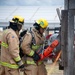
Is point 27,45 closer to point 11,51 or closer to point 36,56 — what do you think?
point 36,56

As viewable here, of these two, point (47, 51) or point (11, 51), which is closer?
point (11, 51)

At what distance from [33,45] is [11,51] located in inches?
31.4

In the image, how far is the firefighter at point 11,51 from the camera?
Answer: 6992 mm

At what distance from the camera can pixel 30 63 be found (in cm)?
769

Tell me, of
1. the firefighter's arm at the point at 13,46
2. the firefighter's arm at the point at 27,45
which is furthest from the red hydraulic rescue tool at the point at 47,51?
the firefighter's arm at the point at 13,46

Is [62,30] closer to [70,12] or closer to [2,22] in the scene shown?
[70,12]

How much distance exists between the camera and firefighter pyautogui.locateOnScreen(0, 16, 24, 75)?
22.9 feet

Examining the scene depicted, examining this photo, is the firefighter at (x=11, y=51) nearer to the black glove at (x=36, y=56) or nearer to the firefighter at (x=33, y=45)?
the firefighter at (x=33, y=45)

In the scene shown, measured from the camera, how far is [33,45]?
7.61 meters

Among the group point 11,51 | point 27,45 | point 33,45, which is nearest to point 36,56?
point 33,45

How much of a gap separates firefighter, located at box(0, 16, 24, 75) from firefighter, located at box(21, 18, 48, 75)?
0.35 metres

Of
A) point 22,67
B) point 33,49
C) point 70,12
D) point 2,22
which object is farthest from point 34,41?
point 2,22

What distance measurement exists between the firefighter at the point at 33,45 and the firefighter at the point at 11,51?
13.7 inches

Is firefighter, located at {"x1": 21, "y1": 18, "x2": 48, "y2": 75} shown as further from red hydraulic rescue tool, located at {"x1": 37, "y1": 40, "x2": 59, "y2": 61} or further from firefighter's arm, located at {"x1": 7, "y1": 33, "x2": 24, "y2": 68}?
firefighter's arm, located at {"x1": 7, "y1": 33, "x2": 24, "y2": 68}
